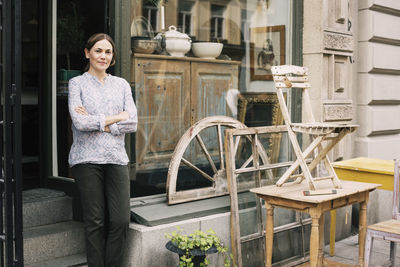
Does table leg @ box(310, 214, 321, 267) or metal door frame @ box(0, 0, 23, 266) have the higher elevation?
metal door frame @ box(0, 0, 23, 266)

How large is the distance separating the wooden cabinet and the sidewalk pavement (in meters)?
1.90

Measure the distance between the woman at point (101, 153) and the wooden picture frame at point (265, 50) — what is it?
230 centimetres

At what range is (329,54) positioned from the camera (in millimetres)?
6500

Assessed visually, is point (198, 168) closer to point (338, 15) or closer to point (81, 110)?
point (81, 110)

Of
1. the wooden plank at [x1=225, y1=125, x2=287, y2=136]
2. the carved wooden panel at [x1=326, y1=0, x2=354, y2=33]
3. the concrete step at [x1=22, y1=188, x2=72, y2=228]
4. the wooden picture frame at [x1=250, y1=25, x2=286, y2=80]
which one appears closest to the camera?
the concrete step at [x1=22, y1=188, x2=72, y2=228]

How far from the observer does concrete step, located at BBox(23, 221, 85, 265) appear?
4512 mm

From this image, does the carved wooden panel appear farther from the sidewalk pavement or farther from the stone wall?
the sidewalk pavement

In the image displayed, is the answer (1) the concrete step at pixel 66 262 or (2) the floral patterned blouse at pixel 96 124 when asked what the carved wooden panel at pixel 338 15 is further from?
(1) the concrete step at pixel 66 262

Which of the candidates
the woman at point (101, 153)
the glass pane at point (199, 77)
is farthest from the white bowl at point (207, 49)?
the woman at point (101, 153)

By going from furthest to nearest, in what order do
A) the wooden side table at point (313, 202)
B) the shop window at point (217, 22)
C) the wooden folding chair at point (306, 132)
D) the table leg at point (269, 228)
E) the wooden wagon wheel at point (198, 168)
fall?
the shop window at point (217, 22)
the wooden wagon wheel at point (198, 168)
the table leg at point (269, 228)
the wooden folding chair at point (306, 132)
the wooden side table at point (313, 202)

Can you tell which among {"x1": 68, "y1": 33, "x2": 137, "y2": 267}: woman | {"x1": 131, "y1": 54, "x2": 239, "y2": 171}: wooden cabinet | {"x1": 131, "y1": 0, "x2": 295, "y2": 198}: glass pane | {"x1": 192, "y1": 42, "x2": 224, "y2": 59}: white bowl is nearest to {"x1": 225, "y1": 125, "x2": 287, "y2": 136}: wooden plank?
{"x1": 131, "y1": 0, "x2": 295, "y2": 198}: glass pane

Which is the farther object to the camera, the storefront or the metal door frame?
the storefront

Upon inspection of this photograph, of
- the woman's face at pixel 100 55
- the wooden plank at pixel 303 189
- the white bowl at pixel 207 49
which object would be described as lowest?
the wooden plank at pixel 303 189

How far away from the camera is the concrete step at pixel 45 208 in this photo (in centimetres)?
490
